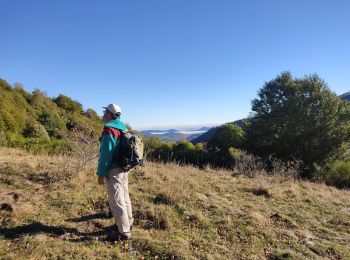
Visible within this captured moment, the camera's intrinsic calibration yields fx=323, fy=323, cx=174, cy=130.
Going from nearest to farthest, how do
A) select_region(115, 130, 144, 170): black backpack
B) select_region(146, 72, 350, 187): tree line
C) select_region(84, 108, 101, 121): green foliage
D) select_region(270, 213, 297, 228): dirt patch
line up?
select_region(115, 130, 144, 170): black backpack, select_region(270, 213, 297, 228): dirt patch, select_region(146, 72, 350, 187): tree line, select_region(84, 108, 101, 121): green foliage

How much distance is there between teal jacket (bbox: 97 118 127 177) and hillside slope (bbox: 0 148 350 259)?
108cm

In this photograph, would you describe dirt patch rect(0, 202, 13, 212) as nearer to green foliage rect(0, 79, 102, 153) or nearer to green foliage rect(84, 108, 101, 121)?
green foliage rect(0, 79, 102, 153)

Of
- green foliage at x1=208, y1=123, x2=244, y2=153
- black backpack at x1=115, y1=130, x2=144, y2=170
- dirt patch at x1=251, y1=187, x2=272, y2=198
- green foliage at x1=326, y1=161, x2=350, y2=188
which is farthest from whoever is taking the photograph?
green foliage at x1=208, y1=123, x2=244, y2=153

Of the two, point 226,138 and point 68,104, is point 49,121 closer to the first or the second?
point 68,104

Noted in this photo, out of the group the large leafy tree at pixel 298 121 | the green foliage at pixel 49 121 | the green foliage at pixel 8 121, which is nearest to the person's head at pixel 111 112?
the large leafy tree at pixel 298 121

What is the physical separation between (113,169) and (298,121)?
64.1ft

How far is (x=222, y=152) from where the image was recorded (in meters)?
24.6

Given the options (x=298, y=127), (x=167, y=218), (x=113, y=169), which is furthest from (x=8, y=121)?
(x=113, y=169)

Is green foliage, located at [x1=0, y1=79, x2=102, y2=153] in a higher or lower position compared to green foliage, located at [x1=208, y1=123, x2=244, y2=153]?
higher

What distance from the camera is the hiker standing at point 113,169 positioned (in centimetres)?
424

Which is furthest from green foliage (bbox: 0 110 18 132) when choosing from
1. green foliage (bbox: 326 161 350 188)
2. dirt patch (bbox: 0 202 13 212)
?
green foliage (bbox: 326 161 350 188)

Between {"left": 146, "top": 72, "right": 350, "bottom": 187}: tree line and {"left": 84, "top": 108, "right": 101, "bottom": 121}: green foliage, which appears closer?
{"left": 146, "top": 72, "right": 350, "bottom": 187}: tree line

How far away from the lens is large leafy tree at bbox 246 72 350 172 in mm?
20859

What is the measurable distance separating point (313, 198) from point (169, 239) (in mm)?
4663
